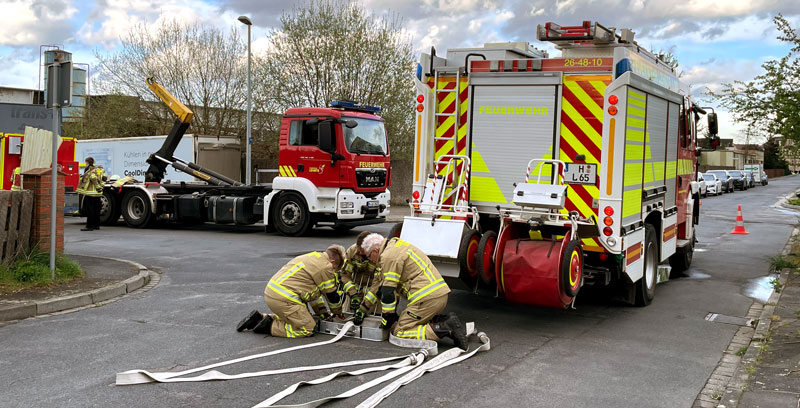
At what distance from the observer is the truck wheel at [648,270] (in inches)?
340

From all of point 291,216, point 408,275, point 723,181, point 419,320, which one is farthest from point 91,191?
point 723,181

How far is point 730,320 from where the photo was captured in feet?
27.2

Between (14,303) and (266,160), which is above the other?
(266,160)

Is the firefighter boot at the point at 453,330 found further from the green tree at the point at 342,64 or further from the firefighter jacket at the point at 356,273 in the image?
the green tree at the point at 342,64

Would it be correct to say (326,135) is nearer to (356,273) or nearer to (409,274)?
(356,273)

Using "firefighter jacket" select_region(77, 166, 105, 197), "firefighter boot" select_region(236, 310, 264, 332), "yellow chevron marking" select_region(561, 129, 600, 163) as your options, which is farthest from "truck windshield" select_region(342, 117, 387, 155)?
"firefighter boot" select_region(236, 310, 264, 332)

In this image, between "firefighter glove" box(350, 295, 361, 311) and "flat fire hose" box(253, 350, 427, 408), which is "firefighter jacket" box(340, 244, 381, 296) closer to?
"firefighter glove" box(350, 295, 361, 311)

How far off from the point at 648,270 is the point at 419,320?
370cm

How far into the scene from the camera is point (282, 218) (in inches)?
652

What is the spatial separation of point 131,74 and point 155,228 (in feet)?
51.9

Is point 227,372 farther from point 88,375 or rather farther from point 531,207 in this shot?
point 531,207

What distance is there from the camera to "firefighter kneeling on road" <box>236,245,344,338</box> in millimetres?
6758

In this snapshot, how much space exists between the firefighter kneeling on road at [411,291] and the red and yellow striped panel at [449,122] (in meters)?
1.70

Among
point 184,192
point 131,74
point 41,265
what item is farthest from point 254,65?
point 41,265
